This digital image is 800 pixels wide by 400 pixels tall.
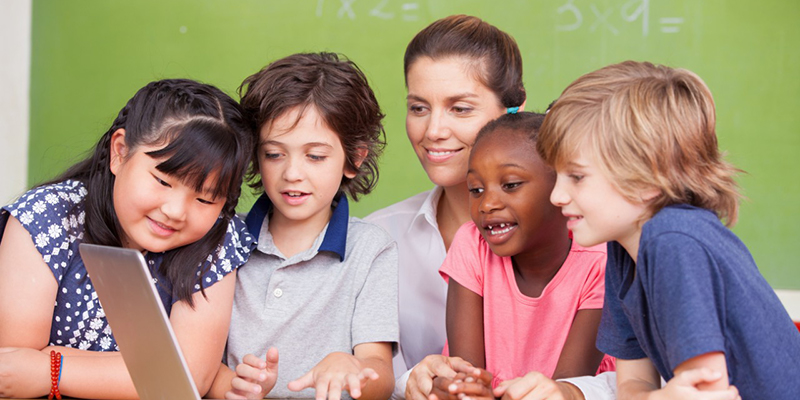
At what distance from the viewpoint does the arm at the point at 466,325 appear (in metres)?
1.34

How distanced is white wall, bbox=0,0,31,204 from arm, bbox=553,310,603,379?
2183 mm

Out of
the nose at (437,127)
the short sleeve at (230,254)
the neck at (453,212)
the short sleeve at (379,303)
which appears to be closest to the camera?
the short sleeve at (230,254)

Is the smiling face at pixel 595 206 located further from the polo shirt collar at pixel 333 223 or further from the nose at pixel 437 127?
the nose at pixel 437 127

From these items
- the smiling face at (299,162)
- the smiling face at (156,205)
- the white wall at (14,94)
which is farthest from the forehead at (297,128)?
the white wall at (14,94)

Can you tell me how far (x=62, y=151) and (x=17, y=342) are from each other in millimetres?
1734

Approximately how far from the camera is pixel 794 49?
2502 mm

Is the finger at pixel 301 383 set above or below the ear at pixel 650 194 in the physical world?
below

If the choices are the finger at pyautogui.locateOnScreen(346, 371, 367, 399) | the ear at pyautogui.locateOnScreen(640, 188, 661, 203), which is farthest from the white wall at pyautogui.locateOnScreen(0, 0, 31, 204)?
the ear at pyautogui.locateOnScreen(640, 188, 661, 203)

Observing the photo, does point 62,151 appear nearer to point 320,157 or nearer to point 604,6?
point 320,157

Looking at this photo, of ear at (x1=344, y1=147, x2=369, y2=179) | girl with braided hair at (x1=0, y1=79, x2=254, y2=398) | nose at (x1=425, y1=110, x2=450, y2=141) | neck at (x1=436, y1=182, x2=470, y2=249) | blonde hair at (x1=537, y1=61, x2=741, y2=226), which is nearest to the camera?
blonde hair at (x1=537, y1=61, x2=741, y2=226)

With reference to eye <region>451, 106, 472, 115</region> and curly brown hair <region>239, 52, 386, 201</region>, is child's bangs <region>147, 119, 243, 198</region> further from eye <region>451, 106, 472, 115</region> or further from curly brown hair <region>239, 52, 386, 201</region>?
eye <region>451, 106, 472, 115</region>

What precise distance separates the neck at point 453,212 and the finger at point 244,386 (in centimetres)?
78

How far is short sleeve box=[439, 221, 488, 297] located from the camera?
1379mm

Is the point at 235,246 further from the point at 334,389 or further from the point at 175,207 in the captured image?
the point at 334,389
